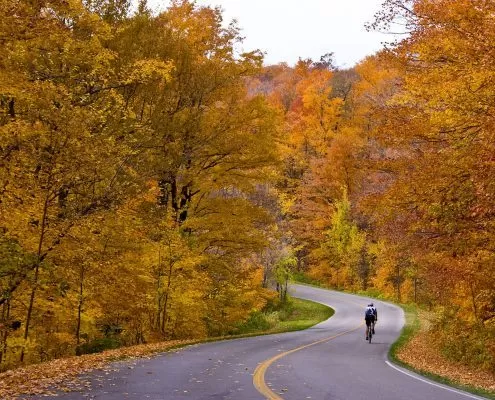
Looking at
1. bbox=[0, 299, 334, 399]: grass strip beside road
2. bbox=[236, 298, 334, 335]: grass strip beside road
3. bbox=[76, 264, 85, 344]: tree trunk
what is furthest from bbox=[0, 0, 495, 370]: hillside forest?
bbox=[236, 298, 334, 335]: grass strip beside road

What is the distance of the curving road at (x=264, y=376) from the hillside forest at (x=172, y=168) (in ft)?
9.07

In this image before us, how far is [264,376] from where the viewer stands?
1168 centimetres

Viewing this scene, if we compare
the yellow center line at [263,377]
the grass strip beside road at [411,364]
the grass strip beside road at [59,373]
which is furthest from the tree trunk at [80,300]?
the grass strip beside road at [411,364]

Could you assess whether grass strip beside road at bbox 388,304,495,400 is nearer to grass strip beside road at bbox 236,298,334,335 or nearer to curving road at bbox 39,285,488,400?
curving road at bbox 39,285,488,400

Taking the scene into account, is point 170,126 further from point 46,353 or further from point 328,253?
point 328,253

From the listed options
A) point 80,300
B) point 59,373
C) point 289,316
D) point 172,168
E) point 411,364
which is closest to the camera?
point 59,373

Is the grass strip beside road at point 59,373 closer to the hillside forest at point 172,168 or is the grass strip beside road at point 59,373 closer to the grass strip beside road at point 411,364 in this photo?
the hillside forest at point 172,168

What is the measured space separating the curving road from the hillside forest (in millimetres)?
2765

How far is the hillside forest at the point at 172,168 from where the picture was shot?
11719 mm

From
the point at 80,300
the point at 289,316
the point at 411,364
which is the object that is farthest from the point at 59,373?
the point at 289,316

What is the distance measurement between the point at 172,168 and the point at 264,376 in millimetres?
8616

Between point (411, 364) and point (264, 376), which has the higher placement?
point (264, 376)

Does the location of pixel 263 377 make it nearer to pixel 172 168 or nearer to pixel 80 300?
pixel 80 300

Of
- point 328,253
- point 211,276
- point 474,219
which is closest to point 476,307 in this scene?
point 474,219
